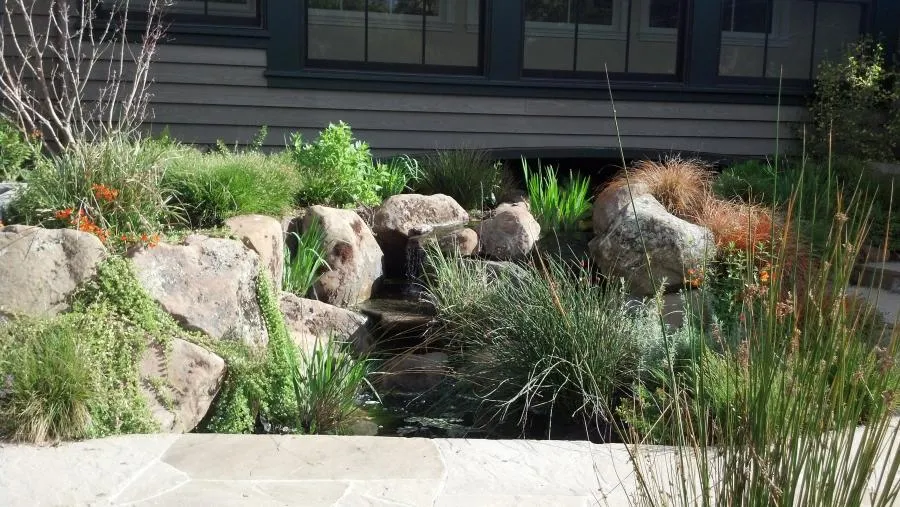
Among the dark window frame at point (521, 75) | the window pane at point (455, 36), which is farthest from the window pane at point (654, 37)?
the window pane at point (455, 36)

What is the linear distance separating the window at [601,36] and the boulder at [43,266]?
17.9 ft

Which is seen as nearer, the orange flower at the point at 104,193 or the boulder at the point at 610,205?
the orange flower at the point at 104,193

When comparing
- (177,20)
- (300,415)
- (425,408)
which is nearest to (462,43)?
(177,20)

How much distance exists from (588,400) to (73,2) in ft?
17.4

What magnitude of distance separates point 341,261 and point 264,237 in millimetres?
1006

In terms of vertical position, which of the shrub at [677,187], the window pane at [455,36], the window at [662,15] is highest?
the window at [662,15]

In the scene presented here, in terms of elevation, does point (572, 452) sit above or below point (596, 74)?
below

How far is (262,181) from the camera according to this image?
5809 millimetres

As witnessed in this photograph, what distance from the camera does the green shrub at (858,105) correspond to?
8.09m

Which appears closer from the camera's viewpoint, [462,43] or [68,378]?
[68,378]

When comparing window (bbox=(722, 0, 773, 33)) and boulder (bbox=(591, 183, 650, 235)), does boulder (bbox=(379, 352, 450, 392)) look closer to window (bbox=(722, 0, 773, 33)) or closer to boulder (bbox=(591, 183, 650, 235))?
boulder (bbox=(591, 183, 650, 235))

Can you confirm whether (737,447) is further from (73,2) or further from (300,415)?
(73,2)

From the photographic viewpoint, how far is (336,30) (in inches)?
321

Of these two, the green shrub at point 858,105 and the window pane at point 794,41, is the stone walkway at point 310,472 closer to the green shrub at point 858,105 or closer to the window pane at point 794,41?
the green shrub at point 858,105
